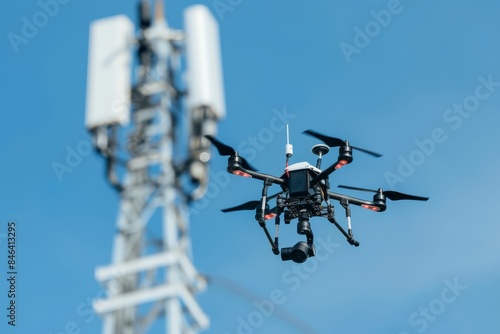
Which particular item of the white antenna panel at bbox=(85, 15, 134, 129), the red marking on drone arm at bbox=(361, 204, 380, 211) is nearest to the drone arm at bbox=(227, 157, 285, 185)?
the red marking on drone arm at bbox=(361, 204, 380, 211)

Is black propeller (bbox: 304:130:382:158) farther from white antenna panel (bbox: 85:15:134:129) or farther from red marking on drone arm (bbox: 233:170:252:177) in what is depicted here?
white antenna panel (bbox: 85:15:134:129)

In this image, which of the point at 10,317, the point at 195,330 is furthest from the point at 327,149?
the point at 195,330

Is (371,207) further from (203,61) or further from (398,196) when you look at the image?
(203,61)

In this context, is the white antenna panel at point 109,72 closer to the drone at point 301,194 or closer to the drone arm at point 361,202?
the drone at point 301,194

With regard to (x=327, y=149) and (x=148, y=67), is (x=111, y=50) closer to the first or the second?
(x=148, y=67)

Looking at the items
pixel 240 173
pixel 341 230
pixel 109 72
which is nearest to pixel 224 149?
pixel 240 173

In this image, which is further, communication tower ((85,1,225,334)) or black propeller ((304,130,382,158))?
black propeller ((304,130,382,158))
